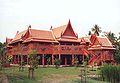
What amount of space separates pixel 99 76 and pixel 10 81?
8628 mm

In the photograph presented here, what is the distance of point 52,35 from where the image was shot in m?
35.2

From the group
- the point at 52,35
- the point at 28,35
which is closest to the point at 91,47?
the point at 52,35

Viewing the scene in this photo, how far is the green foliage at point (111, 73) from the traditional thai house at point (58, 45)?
38.9ft

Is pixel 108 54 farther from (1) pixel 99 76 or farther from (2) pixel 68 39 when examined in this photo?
(1) pixel 99 76

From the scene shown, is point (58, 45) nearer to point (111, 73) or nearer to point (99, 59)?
point (99, 59)

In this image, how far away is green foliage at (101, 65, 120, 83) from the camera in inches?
776

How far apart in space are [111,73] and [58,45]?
516 inches

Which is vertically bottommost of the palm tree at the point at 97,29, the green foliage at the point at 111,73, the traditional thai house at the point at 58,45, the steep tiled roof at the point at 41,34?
the green foliage at the point at 111,73

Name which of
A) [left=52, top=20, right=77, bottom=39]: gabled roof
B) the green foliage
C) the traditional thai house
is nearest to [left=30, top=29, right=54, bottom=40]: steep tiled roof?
the traditional thai house

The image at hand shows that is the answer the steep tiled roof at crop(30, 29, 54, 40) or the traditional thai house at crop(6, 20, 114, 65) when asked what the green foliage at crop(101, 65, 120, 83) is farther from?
the steep tiled roof at crop(30, 29, 54, 40)

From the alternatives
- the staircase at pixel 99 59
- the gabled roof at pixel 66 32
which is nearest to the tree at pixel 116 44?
the staircase at pixel 99 59

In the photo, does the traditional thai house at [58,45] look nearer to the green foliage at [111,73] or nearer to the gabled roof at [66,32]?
the gabled roof at [66,32]

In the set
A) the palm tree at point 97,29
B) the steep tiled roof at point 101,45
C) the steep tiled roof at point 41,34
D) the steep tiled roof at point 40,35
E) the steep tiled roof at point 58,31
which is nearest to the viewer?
the steep tiled roof at point 40,35

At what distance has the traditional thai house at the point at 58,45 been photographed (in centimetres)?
3164
